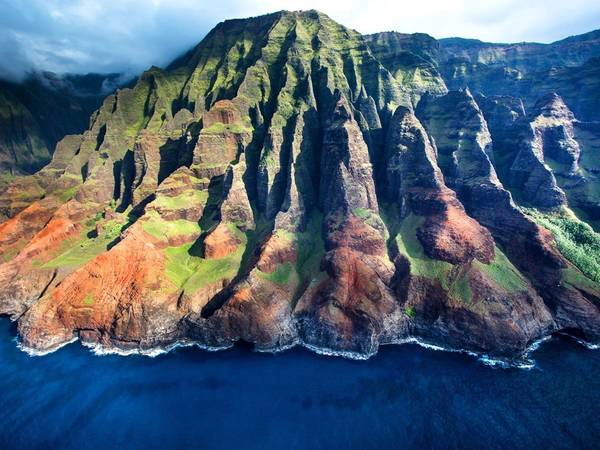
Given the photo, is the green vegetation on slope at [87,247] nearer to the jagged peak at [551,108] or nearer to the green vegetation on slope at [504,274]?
the green vegetation on slope at [504,274]

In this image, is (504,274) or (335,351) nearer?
(335,351)

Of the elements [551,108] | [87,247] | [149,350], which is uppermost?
[551,108]

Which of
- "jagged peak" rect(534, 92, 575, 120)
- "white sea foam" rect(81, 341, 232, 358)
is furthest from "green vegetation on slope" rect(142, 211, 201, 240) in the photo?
"jagged peak" rect(534, 92, 575, 120)

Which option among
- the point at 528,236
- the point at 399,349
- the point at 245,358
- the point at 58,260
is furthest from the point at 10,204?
the point at 528,236

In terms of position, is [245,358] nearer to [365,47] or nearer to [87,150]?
[87,150]

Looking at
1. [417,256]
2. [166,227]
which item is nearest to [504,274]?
[417,256]

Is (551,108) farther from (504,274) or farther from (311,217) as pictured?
(311,217)
